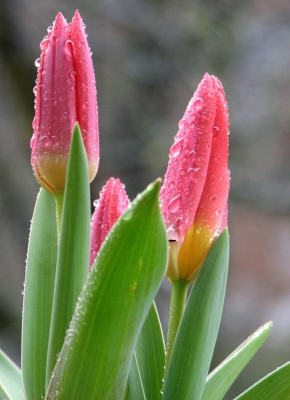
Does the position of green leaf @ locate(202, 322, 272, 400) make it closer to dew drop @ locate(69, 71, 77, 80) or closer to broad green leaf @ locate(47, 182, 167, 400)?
broad green leaf @ locate(47, 182, 167, 400)

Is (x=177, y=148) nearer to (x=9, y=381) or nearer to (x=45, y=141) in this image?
(x=45, y=141)

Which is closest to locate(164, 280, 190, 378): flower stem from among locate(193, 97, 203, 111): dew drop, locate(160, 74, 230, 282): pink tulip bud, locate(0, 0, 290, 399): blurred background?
locate(160, 74, 230, 282): pink tulip bud

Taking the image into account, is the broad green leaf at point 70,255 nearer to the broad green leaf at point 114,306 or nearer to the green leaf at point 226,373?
the broad green leaf at point 114,306

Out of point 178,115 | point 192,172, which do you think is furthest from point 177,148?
point 178,115

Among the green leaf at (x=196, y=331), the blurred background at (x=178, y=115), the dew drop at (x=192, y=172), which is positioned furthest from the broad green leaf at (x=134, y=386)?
the blurred background at (x=178, y=115)

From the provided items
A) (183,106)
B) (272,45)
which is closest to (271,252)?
(183,106)

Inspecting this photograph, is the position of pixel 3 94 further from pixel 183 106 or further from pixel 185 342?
pixel 185 342
